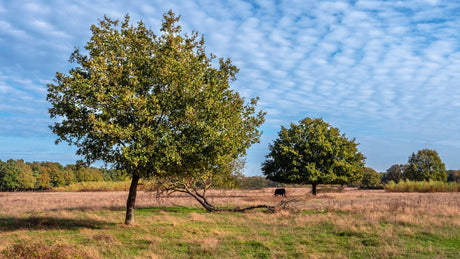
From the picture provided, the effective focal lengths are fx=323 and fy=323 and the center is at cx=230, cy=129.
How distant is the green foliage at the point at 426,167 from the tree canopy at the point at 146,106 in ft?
289

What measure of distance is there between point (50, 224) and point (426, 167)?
97.5 meters

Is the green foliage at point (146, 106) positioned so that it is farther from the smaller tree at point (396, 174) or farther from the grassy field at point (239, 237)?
the smaller tree at point (396, 174)

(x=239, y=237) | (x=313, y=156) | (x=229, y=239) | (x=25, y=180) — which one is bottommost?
(x=229, y=239)

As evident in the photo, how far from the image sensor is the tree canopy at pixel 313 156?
49.9 metres

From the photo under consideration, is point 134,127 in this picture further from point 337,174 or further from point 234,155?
point 337,174

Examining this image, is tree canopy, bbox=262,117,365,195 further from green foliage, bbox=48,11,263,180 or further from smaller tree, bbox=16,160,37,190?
smaller tree, bbox=16,160,37,190

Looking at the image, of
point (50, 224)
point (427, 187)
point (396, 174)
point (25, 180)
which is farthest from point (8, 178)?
point (396, 174)

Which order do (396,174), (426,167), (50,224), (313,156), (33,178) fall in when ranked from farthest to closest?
(396,174)
(33,178)
(426,167)
(313,156)
(50,224)

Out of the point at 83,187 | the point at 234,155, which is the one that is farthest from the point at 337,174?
the point at 83,187

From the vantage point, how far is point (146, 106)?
1883cm

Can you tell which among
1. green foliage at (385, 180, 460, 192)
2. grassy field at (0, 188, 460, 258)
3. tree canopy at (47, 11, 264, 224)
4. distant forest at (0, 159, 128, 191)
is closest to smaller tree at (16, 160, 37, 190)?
distant forest at (0, 159, 128, 191)

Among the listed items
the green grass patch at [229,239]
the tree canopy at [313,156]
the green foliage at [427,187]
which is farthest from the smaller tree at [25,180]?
the green foliage at [427,187]

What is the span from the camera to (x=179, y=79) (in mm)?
19484

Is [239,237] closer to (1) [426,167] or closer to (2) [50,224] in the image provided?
(2) [50,224]
